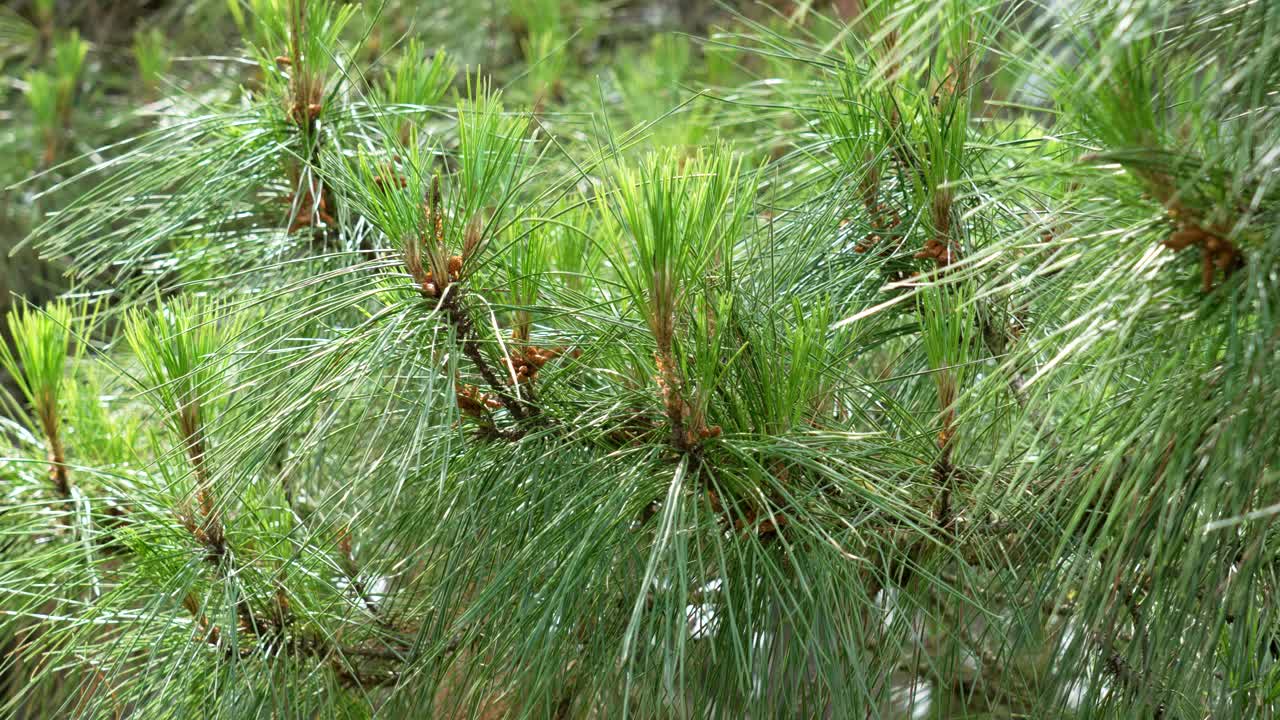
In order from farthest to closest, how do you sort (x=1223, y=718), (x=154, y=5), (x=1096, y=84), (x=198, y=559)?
(x=154, y=5) → (x=198, y=559) → (x=1223, y=718) → (x=1096, y=84)

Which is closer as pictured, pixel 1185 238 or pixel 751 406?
pixel 1185 238

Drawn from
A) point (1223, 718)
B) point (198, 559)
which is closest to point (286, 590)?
point (198, 559)

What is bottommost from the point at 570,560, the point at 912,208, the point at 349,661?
the point at 349,661

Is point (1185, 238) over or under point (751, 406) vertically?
over

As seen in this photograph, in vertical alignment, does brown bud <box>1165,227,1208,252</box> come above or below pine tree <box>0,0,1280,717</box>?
above

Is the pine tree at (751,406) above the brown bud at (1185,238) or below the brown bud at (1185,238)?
below

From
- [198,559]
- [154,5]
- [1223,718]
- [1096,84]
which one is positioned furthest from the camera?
[154,5]

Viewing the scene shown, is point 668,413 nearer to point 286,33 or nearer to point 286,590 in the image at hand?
point 286,590

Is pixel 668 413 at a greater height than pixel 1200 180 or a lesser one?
lesser
